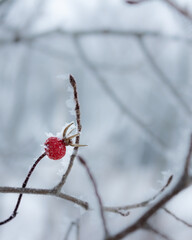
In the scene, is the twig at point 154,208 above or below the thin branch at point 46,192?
below

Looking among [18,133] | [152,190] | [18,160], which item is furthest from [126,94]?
[152,190]

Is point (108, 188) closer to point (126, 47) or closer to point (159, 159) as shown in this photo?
point (159, 159)

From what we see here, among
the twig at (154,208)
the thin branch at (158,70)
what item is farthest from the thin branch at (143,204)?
the thin branch at (158,70)

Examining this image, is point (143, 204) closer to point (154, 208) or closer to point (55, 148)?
point (154, 208)

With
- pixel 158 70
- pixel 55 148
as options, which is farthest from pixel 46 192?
pixel 158 70

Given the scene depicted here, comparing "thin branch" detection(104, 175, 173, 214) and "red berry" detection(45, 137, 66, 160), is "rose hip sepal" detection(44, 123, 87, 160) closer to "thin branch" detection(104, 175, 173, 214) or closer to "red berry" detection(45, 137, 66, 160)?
"red berry" detection(45, 137, 66, 160)

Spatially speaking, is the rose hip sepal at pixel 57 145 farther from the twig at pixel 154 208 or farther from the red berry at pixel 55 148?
the twig at pixel 154 208

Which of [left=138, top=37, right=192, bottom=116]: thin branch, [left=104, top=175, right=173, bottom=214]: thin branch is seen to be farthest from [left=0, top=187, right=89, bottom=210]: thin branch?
[left=138, top=37, right=192, bottom=116]: thin branch
